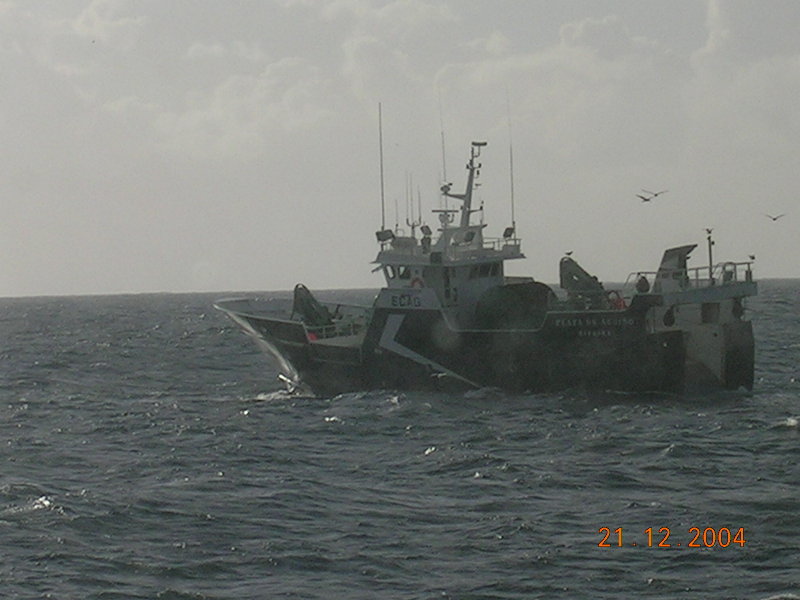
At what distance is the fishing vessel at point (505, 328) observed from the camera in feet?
124

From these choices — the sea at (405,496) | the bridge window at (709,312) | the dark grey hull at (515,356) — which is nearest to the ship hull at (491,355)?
the dark grey hull at (515,356)

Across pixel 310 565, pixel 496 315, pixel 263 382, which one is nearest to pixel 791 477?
pixel 310 565

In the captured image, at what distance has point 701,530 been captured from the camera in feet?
68.3

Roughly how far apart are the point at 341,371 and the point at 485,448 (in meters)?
Result: 13.2

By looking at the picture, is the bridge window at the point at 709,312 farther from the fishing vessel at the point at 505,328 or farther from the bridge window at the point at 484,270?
the bridge window at the point at 484,270

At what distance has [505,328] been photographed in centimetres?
4041

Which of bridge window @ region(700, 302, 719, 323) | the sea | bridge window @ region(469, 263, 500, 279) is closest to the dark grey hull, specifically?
the sea

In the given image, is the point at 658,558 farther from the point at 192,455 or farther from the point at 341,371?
the point at 341,371
